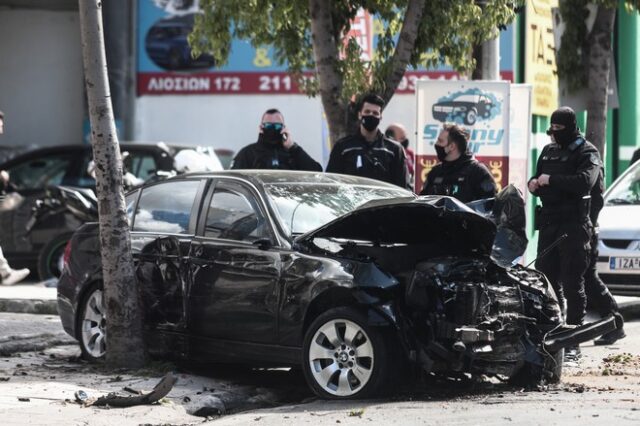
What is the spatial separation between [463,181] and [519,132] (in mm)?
4285

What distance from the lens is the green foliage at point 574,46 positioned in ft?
62.2

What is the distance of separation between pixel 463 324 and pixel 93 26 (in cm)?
344

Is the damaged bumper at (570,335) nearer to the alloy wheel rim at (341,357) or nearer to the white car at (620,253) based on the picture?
the alloy wheel rim at (341,357)

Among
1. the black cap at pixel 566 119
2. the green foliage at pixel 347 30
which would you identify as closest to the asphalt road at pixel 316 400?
the black cap at pixel 566 119

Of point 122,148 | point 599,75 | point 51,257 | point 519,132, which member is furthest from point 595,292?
point 122,148

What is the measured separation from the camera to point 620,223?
13.6 meters

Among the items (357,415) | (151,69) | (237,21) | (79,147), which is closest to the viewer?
(357,415)

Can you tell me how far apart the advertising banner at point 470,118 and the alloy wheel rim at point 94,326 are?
4.66m

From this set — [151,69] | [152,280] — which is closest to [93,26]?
[152,280]

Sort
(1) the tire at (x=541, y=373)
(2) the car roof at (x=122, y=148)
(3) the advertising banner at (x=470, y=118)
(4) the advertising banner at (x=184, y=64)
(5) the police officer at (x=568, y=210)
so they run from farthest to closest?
(4) the advertising banner at (x=184, y=64) → (2) the car roof at (x=122, y=148) → (3) the advertising banner at (x=470, y=118) → (5) the police officer at (x=568, y=210) → (1) the tire at (x=541, y=373)

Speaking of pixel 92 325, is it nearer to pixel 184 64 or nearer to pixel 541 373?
pixel 541 373

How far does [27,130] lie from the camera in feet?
81.6

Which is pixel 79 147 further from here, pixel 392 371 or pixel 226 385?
pixel 392 371

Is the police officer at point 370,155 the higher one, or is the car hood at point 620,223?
the police officer at point 370,155
